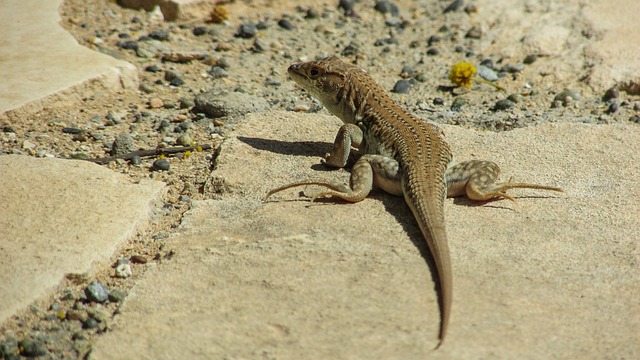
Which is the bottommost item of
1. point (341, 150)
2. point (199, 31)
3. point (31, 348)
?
point (199, 31)

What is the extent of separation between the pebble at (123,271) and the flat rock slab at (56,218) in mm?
92

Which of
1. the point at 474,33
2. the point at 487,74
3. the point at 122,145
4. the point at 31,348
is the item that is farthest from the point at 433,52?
the point at 31,348

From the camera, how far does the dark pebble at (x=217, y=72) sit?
7.64 metres

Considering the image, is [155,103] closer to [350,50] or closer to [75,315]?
[350,50]

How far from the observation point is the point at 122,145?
5.93 metres

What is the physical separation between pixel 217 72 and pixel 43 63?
1692mm

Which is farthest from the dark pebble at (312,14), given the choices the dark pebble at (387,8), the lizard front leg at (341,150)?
the lizard front leg at (341,150)

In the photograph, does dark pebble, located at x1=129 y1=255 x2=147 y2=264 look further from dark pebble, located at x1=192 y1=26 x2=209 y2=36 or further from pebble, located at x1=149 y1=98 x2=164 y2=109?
dark pebble, located at x1=192 y1=26 x2=209 y2=36

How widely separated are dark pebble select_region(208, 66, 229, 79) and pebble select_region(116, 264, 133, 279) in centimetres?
365

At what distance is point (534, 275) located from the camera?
4.08m

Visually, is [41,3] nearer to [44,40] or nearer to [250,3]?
[44,40]

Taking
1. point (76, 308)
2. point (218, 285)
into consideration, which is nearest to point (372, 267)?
point (218, 285)

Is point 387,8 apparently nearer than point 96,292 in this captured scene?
No

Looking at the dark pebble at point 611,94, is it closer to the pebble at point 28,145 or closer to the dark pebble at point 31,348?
the pebble at point 28,145
